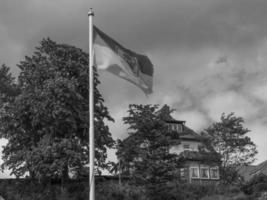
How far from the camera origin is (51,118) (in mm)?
37250

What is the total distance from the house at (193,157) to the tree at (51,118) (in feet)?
15.1

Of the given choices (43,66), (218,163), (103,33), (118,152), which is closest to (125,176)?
(118,152)

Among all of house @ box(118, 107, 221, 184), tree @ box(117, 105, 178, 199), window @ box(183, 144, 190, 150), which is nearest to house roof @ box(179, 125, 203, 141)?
house @ box(118, 107, 221, 184)

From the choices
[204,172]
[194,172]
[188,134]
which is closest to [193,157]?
[194,172]

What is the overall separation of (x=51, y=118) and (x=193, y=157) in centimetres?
2488

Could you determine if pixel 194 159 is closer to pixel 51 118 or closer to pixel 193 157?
pixel 193 157

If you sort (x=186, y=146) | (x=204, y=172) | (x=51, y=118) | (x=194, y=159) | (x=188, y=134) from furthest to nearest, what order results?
(x=188, y=134)
(x=186, y=146)
(x=204, y=172)
(x=194, y=159)
(x=51, y=118)

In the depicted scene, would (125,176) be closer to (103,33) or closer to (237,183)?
(237,183)

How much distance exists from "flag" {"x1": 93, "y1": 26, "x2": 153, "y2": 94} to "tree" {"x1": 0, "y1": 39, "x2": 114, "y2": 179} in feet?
69.0

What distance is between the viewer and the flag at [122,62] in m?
14.5

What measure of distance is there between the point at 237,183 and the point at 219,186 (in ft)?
6.38

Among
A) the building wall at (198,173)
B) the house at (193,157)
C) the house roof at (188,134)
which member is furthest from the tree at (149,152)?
the house roof at (188,134)

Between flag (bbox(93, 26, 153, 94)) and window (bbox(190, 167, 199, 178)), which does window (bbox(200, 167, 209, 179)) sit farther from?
flag (bbox(93, 26, 153, 94))

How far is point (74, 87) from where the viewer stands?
38031 millimetres
